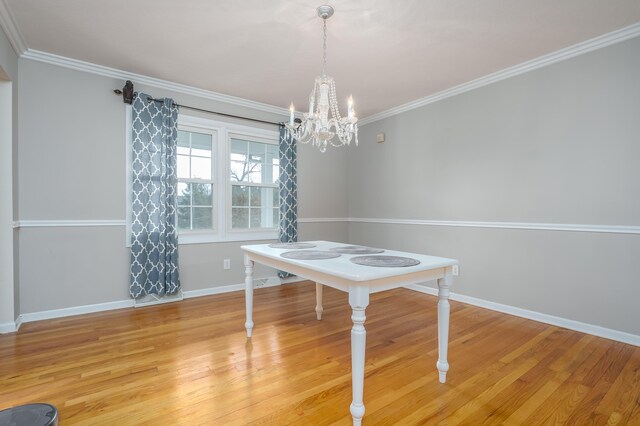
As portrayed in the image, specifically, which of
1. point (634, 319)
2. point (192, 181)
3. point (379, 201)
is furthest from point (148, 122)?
point (634, 319)

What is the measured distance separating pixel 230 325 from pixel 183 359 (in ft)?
2.08

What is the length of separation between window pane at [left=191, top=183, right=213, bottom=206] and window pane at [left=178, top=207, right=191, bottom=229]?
122 millimetres

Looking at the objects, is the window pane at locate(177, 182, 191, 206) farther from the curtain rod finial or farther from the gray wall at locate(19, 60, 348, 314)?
the curtain rod finial

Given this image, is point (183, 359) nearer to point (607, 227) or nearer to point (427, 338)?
point (427, 338)

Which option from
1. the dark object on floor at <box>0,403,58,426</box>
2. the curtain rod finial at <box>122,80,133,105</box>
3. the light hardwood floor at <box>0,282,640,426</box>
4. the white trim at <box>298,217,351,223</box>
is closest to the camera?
the dark object on floor at <box>0,403,58,426</box>

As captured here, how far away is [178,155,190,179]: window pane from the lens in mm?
3543

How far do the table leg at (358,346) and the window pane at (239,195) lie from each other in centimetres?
278

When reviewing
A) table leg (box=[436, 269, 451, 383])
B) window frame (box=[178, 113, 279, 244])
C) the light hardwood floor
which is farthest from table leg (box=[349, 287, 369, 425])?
window frame (box=[178, 113, 279, 244])

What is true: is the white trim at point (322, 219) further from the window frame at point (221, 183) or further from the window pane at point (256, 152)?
the window pane at point (256, 152)

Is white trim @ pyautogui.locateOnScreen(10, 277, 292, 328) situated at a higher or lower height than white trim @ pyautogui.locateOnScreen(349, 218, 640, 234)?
lower

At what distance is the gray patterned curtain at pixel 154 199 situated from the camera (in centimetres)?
316

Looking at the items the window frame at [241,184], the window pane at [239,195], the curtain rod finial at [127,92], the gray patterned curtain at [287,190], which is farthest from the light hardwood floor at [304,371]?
the curtain rod finial at [127,92]

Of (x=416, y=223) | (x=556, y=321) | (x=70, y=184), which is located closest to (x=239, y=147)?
(x=70, y=184)

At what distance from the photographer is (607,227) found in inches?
96.8
